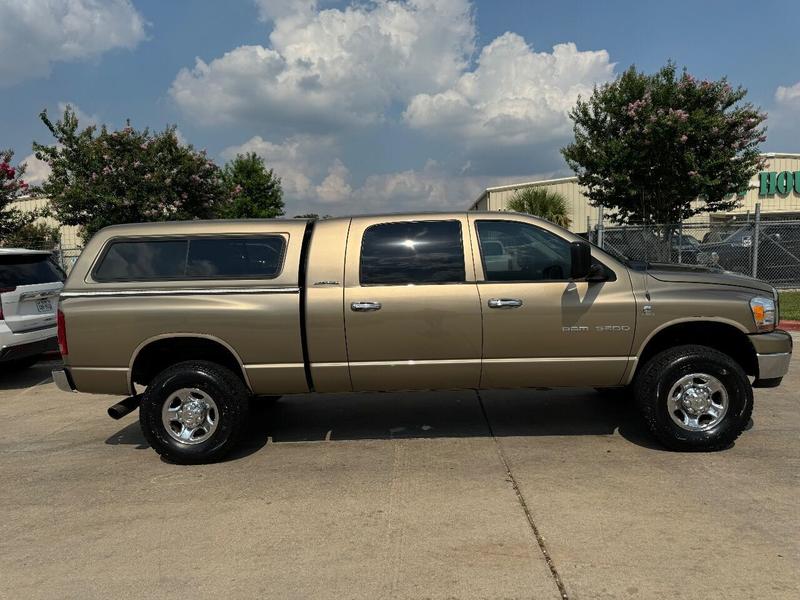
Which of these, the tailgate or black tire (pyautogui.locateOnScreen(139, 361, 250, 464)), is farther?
the tailgate

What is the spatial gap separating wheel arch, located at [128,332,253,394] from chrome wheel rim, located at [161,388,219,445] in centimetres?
32

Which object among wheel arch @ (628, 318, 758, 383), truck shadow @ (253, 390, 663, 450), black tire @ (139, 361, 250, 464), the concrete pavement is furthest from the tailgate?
wheel arch @ (628, 318, 758, 383)

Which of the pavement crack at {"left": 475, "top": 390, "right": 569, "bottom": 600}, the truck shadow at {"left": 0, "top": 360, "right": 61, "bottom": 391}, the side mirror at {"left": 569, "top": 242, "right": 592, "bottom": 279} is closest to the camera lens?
the pavement crack at {"left": 475, "top": 390, "right": 569, "bottom": 600}

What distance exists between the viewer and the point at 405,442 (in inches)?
197

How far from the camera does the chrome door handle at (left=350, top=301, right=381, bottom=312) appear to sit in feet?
14.8

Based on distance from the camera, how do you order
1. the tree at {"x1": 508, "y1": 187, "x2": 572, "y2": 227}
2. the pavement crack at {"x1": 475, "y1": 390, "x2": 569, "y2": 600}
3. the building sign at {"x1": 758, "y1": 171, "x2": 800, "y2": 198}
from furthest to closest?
the building sign at {"x1": 758, "y1": 171, "x2": 800, "y2": 198} → the tree at {"x1": 508, "y1": 187, "x2": 572, "y2": 227} → the pavement crack at {"x1": 475, "y1": 390, "x2": 569, "y2": 600}

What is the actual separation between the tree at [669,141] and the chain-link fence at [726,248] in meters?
0.89

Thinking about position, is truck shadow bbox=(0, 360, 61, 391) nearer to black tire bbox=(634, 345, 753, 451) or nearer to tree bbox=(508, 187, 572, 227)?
black tire bbox=(634, 345, 753, 451)

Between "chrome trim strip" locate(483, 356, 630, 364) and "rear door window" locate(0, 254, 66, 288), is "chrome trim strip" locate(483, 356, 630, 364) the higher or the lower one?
the lower one

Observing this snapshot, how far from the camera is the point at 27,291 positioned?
7363 millimetres

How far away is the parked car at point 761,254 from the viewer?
14.5 meters

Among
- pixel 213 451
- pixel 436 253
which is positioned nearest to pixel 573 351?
pixel 436 253

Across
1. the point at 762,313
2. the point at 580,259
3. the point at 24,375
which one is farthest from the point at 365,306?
the point at 24,375

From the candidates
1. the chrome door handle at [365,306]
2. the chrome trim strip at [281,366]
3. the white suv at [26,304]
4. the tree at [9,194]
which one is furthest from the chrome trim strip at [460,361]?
the tree at [9,194]
